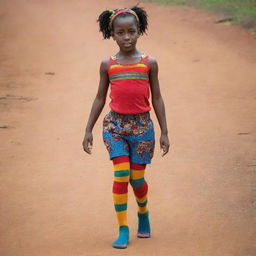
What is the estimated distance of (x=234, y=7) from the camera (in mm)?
15320

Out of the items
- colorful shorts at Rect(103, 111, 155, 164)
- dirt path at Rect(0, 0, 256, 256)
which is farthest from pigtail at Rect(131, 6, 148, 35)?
dirt path at Rect(0, 0, 256, 256)

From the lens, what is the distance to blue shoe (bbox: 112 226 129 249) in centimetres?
447

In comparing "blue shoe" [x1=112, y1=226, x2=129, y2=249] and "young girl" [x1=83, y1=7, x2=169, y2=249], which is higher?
"young girl" [x1=83, y1=7, x2=169, y2=249]

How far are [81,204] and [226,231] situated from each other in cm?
146

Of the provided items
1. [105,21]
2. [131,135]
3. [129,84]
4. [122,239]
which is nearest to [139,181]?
[131,135]

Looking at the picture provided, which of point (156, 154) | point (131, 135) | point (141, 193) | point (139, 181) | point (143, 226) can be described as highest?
point (131, 135)

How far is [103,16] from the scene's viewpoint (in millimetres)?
4555

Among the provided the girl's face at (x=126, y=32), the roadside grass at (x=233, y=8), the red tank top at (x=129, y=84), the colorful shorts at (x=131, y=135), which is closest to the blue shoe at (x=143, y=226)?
the colorful shorts at (x=131, y=135)

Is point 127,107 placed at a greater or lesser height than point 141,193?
greater

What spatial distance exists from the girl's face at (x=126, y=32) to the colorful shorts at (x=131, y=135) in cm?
51

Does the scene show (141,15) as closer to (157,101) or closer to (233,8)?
(157,101)

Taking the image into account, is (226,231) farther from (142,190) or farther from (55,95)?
(55,95)

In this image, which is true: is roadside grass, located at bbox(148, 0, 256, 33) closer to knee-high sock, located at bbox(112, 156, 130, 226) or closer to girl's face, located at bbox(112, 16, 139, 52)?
girl's face, located at bbox(112, 16, 139, 52)

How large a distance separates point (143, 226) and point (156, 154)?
247 cm
